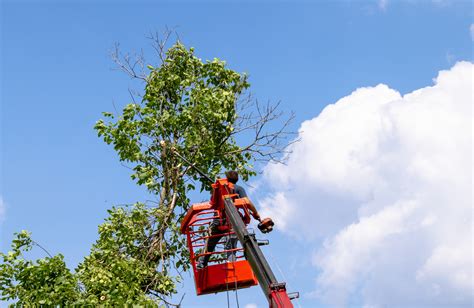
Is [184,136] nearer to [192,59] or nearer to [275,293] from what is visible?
[192,59]

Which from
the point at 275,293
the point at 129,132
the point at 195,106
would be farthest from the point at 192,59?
the point at 275,293

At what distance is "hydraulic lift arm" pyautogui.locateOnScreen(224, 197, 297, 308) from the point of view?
7770 mm

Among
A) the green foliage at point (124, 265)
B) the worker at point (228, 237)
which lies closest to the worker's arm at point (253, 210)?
the worker at point (228, 237)

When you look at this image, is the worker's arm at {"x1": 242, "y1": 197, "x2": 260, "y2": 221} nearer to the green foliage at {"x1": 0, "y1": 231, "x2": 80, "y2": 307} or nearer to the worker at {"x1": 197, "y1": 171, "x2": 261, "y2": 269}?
the worker at {"x1": 197, "y1": 171, "x2": 261, "y2": 269}

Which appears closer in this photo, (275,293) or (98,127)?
(275,293)

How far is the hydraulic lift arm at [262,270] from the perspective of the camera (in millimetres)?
7770

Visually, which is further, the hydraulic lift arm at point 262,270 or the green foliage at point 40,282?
the green foliage at point 40,282

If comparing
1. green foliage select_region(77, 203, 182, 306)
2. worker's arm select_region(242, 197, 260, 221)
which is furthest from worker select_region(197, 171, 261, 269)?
green foliage select_region(77, 203, 182, 306)

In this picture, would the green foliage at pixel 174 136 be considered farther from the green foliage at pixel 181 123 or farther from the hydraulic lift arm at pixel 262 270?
the hydraulic lift arm at pixel 262 270

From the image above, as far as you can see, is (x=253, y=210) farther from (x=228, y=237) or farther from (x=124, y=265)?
(x=124, y=265)

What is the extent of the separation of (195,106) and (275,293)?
9.14 meters

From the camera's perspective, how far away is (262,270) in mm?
8203

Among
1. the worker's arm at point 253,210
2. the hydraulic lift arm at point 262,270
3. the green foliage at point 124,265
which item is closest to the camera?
the hydraulic lift arm at point 262,270

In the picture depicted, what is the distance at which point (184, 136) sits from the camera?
53.2 ft
